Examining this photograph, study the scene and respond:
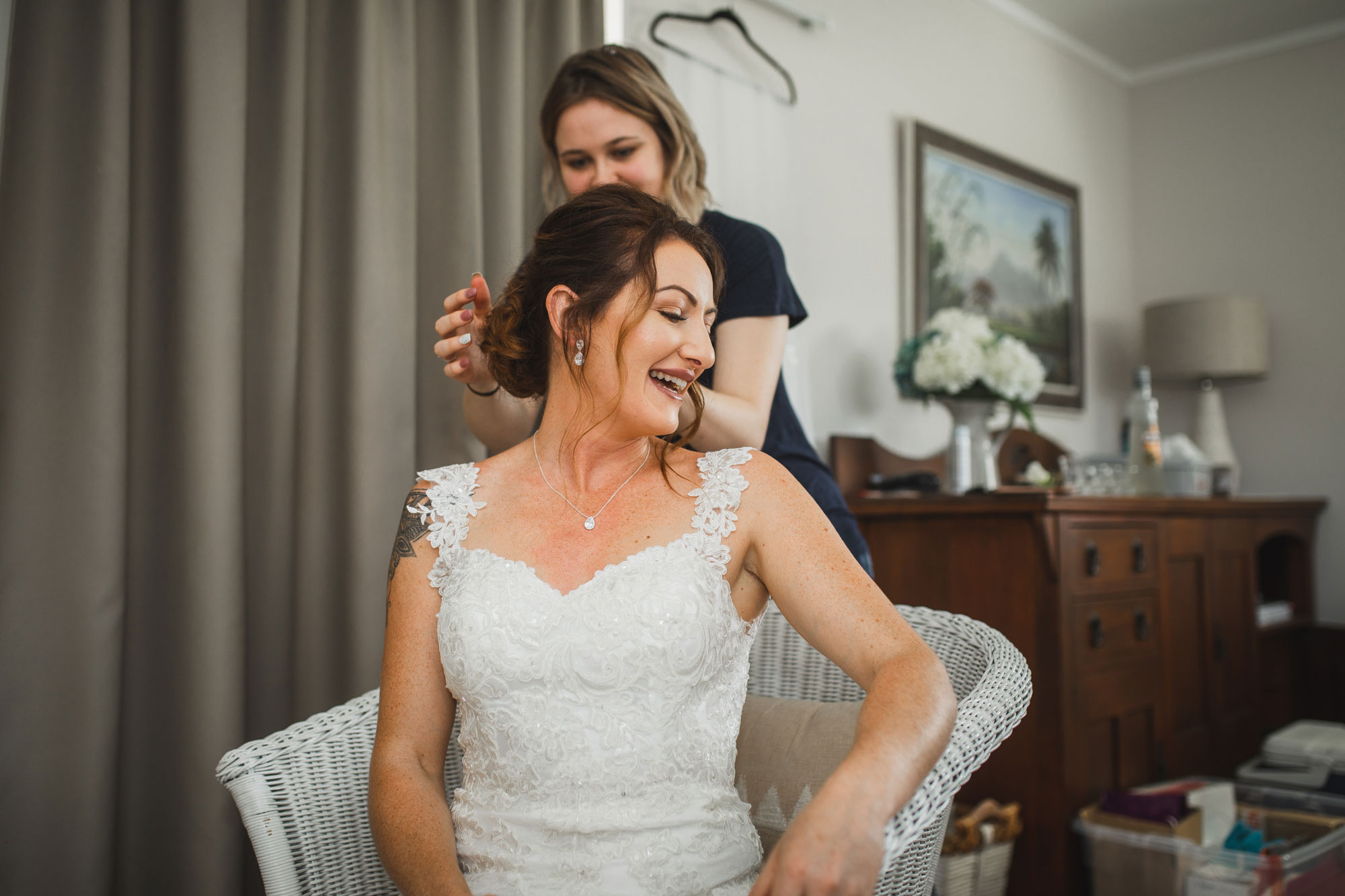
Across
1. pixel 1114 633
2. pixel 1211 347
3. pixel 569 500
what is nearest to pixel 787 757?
pixel 569 500

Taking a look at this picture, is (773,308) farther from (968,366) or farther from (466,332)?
(968,366)

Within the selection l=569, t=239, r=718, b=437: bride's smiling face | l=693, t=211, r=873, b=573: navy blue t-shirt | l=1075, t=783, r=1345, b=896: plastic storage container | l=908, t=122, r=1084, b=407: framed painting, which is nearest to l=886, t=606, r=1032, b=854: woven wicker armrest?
l=693, t=211, r=873, b=573: navy blue t-shirt

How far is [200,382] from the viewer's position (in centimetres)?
154

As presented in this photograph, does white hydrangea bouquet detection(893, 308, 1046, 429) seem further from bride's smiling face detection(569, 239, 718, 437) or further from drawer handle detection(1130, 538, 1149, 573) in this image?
bride's smiling face detection(569, 239, 718, 437)

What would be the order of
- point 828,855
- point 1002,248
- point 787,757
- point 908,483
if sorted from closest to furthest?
point 828,855, point 787,757, point 908,483, point 1002,248

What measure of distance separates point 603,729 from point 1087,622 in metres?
1.67

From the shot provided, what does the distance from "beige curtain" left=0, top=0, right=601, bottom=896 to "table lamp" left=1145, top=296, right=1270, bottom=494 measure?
3.01m

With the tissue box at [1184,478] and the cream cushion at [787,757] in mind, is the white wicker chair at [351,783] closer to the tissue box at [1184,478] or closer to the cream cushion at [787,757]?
the cream cushion at [787,757]

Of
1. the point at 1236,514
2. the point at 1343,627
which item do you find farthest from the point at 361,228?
the point at 1343,627

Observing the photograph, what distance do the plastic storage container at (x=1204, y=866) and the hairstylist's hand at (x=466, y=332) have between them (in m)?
1.79

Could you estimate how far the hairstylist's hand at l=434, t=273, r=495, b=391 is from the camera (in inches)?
51.9

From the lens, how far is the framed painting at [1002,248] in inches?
126

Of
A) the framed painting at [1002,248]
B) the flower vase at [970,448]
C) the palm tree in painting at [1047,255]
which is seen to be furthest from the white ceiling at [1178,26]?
the flower vase at [970,448]

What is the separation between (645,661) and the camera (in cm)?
104
